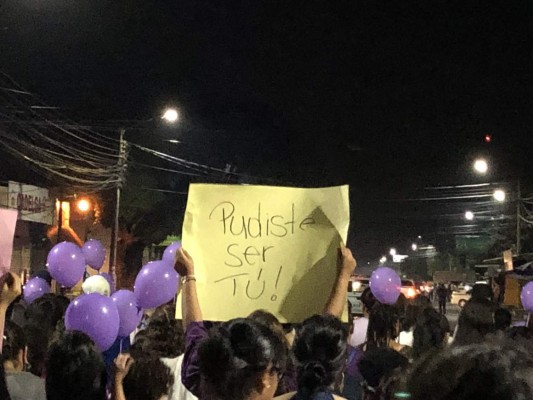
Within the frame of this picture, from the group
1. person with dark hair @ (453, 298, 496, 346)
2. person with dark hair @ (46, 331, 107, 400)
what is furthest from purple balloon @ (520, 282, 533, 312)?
person with dark hair @ (46, 331, 107, 400)

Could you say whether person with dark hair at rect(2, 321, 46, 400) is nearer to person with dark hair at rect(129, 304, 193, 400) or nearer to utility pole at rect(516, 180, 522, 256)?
person with dark hair at rect(129, 304, 193, 400)

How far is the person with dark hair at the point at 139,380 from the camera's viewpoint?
12.8 feet

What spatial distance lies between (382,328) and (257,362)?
2.64 meters

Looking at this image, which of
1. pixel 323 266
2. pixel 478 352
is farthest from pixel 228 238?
pixel 478 352

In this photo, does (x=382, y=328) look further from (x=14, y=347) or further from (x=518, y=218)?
(x=518, y=218)

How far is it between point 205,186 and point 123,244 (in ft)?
109

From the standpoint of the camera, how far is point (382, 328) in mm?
5312

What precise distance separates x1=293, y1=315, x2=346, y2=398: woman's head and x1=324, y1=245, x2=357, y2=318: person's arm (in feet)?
0.82

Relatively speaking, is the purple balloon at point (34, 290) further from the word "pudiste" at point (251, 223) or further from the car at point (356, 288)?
the car at point (356, 288)

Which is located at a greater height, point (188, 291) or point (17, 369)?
point (188, 291)

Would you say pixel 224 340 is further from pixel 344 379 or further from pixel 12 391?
A: pixel 344 379

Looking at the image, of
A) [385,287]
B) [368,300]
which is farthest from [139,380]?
[368,300]

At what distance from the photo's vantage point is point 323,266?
12.8 ft

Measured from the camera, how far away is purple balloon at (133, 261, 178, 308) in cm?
628
